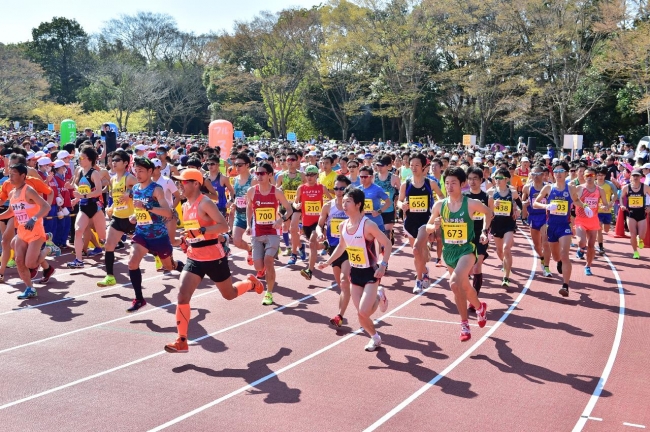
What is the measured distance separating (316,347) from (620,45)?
2930 cm

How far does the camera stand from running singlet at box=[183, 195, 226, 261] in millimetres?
7664

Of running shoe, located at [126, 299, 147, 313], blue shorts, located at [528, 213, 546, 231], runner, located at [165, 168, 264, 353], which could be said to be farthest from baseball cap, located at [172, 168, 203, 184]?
blue shorts, located at [528, 213, 546, 231]

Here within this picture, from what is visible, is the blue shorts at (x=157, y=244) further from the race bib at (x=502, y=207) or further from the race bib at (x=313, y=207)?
the race bib at (x=502, y=207)

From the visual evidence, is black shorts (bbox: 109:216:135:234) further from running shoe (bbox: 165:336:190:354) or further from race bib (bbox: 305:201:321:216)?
running shoe (bbox: 165:336:190:354)

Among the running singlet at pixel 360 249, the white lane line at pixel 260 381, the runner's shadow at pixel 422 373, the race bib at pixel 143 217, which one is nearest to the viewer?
the white lane line at pixel 260 381

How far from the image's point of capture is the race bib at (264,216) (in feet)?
33.4

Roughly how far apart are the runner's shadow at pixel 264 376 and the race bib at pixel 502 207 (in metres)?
5.25

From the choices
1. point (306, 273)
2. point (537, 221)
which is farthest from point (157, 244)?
point (537, 221)

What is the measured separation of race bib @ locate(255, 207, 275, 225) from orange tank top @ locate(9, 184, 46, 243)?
10.6ft

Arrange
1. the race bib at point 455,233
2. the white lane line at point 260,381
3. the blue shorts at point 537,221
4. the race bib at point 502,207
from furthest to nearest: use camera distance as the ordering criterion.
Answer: the blue shorts at point 537,221 < the race bib at point 502,207 < the race bib at point 455,233 < the white lane line at point 260,381

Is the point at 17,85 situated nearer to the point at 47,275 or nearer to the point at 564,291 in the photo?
the point at 47,275

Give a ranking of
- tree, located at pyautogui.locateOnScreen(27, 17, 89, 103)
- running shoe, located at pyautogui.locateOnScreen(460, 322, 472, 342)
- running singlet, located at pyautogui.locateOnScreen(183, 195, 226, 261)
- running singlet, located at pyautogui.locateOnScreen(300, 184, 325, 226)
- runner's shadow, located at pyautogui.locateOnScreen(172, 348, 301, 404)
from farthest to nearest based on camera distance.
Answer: tree, located at pyautogui.locateOnScreen(27, 17, 89, 103) < running singlet, located at pyautogui.locateOnScreen(300, 184, 325, 226) < running shoe, located at pyautogui.locateOnScreen(460, 322, 472, 342) < running singlet, located at pyautogui.locateOnScreen(183, 195, 226, 261) < runner's shadow, located at pyautogui.locateOnScreen(172, 348, 301, 404)

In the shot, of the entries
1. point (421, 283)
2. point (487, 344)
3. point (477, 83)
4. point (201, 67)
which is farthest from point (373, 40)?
point (487, 344)

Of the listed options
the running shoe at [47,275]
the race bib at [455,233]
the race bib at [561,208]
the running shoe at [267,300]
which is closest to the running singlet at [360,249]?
the race bib at [455,233]
